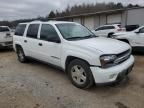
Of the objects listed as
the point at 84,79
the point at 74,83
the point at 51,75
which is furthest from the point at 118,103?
the point at 51,75

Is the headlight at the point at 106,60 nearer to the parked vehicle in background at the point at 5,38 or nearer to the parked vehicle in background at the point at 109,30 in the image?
the parked vehicle in background at the point at 5,38

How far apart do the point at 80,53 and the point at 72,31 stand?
1335 millimetres

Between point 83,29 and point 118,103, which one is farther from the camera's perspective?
point 83,29

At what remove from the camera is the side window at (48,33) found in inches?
209

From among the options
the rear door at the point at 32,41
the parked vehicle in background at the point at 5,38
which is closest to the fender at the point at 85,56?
the rear door at the point at 32,41

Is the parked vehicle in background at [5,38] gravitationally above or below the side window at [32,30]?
below

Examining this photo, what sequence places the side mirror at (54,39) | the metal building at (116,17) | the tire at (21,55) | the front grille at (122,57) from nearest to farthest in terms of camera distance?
the front grille at (122,57), the side mirror at (54,39), the tire at (21,55), the metal building at (116,17)

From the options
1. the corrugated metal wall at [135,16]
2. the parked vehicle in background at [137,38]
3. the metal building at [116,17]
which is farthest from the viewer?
the metal building at [116,17]

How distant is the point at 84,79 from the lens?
14.9ft

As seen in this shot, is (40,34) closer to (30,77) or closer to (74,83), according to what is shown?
(30,77)

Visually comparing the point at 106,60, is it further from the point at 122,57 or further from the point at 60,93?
the point at 60,93

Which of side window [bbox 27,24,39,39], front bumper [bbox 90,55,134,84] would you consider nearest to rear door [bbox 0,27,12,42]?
side window [bbox 27,24,39,39]

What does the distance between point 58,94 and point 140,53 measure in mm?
6130

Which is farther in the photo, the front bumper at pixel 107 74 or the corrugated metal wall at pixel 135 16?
the corrugated metal wall at pixel 135 16
